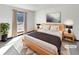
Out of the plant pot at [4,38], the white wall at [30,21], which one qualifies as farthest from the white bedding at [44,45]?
the plant pot at [4,38]

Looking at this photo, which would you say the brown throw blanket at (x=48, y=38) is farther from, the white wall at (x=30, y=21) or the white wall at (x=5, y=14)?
the white wall at (x=5, y=14)

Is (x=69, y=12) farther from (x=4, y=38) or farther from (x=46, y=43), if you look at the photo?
(x=4, y=38)

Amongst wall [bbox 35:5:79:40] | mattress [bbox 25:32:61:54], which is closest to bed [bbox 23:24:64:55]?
mattress [bbox 25:32:61:54]

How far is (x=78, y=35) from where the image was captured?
1.06m

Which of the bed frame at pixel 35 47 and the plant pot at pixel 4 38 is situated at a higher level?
the plant pot at pixel 4 38

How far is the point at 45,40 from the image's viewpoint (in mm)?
1100

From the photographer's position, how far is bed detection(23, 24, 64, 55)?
41.6 inches

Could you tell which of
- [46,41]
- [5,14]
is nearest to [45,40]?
[46,41]

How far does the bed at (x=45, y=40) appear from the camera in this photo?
1.06 m

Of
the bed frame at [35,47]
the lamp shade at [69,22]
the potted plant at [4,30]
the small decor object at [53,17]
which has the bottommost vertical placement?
the bed frame at [35,47]

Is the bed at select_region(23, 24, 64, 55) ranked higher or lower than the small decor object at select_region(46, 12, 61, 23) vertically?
lower

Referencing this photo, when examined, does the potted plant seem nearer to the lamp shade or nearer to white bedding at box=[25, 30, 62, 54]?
white bedding at box=[25, 30, 62, 54]
